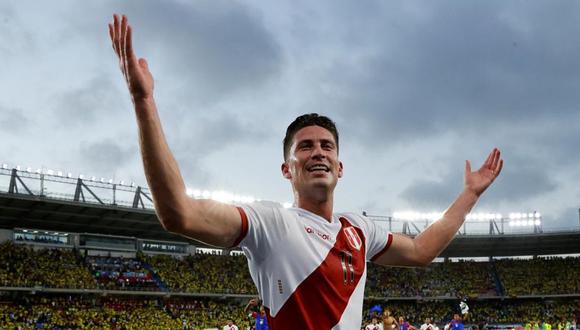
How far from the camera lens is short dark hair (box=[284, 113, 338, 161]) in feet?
10.8

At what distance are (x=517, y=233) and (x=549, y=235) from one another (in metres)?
3.18

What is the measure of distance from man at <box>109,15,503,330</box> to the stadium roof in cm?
4161

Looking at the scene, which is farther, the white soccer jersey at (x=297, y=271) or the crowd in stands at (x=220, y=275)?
the crowd in stands at (x=220, y=275)

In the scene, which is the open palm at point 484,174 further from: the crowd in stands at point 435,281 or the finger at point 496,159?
the crowd in stands at point 435,281

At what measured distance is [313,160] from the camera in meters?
3.13

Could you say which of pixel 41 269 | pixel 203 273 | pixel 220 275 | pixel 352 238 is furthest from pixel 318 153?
pixel 220 275

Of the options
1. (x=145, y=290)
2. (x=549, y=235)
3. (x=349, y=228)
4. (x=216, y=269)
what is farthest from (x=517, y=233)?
(x=349, y=228)

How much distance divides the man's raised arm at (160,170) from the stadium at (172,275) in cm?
3328

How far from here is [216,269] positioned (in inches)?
2068

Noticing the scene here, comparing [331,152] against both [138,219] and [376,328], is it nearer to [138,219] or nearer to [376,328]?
[376,328]

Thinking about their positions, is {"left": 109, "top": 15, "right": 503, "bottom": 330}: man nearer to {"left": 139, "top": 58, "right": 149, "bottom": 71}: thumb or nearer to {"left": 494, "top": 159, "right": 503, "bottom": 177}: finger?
{"left": 139, "top": 58, "right": 149, "bottom": 71}: thumb

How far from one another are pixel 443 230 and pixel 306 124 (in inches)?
59.7

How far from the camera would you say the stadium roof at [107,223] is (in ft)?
137

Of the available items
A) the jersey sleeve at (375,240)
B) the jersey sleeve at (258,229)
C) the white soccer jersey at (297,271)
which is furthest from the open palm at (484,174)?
the jersey sleeve at (258,229)
